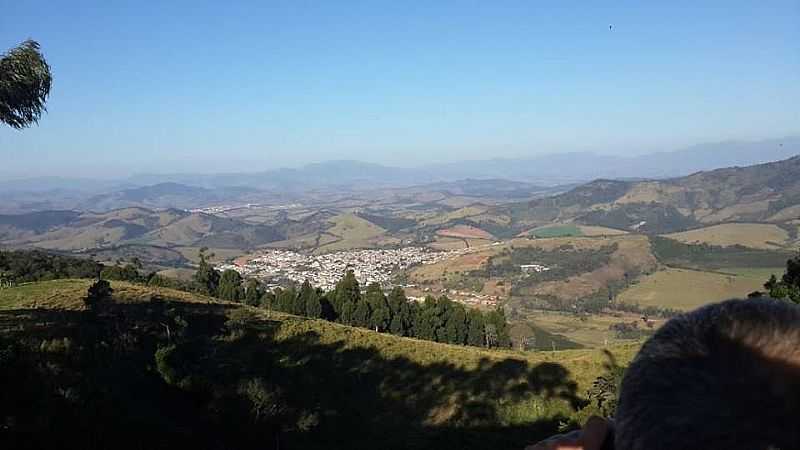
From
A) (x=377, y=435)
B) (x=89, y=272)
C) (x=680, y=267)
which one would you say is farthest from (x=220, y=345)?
(x=680, y=267)

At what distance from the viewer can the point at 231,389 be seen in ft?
40.2

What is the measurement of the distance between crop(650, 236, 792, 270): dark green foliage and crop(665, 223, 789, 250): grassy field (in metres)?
4.10

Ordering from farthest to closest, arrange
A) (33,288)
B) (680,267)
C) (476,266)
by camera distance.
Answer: (476,266) → (680,267) → (33,288)

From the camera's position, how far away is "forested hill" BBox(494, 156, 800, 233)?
155500mm

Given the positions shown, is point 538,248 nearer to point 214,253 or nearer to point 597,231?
point 597,231

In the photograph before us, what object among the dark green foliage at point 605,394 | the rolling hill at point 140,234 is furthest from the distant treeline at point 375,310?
the rolling hill at point 140,234

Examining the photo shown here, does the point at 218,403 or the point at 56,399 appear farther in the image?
the point at 218,403

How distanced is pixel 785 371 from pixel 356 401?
14897mm

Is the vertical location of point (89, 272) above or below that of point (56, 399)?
below

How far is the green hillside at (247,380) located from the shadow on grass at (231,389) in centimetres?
4

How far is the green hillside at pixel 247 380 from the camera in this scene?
25.1 feet

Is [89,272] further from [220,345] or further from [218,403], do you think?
[218,403]

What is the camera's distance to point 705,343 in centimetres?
106

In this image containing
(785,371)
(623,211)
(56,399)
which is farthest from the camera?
(623,211)
